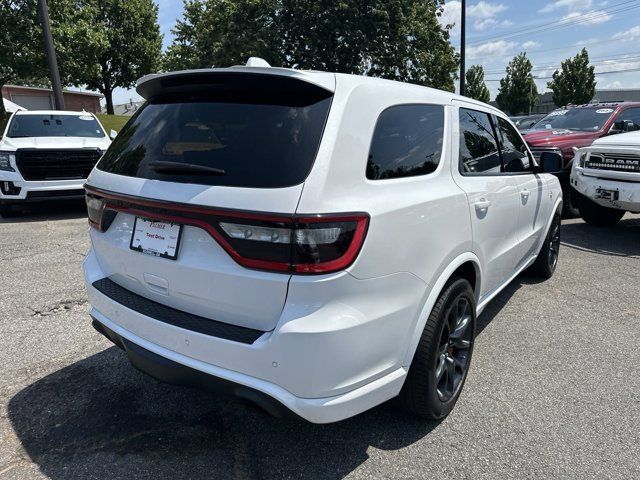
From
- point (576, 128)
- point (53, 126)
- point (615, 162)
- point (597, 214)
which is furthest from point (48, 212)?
point (576, 128)

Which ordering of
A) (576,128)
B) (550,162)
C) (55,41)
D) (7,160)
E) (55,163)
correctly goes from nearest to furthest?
(550,162) → (7,160) → (55,163) → (576,128) → (55,41)

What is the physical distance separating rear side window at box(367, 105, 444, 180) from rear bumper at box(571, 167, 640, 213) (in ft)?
15.5

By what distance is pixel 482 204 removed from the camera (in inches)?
116

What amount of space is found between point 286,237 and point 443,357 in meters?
1.33

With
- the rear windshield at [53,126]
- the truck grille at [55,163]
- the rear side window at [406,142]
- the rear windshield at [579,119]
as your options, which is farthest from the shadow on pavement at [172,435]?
the rear windshield at [579,119]

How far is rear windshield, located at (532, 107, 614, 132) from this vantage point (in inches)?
345

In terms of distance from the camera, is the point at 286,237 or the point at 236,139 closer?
the point at 286,237

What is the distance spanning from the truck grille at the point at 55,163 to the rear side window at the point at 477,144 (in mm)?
6887

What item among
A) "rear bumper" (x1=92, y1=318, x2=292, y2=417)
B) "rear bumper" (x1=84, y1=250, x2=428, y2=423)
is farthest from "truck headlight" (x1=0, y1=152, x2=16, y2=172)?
"rear bumper" (x1=84, y1=250, x2=428, y2=423)

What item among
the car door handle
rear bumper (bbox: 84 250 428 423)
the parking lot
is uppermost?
the car door handle

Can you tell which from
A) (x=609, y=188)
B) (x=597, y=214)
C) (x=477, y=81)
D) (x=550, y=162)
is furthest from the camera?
(x=477, y=81)

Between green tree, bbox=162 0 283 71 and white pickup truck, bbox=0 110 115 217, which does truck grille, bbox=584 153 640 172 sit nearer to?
white pickup truck, bbox=0 110 115 217

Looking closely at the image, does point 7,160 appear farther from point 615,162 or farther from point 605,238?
point 605,238

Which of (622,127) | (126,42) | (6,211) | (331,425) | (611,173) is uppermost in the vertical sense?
(126,42)
